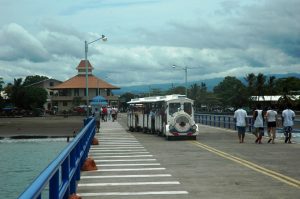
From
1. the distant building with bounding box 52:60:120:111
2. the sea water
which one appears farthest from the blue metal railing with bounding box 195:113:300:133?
the distant building with bounding box 52:60:120:111

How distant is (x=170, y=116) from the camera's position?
2967 cm

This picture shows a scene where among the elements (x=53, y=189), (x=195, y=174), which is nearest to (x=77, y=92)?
(x=195, y=174)

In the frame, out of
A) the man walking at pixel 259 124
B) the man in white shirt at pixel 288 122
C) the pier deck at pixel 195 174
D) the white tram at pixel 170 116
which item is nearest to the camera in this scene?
the pier deck at pixel 195 174

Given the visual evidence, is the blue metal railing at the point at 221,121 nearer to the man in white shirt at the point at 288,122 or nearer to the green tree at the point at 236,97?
the man in white shirt at the point at 288,122

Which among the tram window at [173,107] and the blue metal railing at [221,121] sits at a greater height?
the tram window at [173,107]

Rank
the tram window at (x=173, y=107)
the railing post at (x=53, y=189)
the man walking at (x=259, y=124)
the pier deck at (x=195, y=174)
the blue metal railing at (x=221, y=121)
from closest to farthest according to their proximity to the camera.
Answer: the railing post at (x=53, y=189) < the pier deck at (x=195, y=174) < the man walking at (x=259, y=124) < the tram window at (x=173, y=107) < the blue metal railing at (x=221, y=121)

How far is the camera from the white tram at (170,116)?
2867 centimetres

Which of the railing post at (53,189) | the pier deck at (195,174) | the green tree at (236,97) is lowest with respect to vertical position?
the pier deck at (195,174)

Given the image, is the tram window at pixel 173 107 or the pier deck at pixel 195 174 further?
the tram window at pixel 173 107

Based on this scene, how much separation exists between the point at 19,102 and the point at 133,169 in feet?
363

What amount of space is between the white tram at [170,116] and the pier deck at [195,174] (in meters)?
6.00

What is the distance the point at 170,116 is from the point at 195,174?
15.2 meters

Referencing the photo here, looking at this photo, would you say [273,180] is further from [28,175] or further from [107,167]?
[28,175]

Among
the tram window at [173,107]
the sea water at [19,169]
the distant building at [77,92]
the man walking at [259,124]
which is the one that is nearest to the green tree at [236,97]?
the distant building at [77,92]
